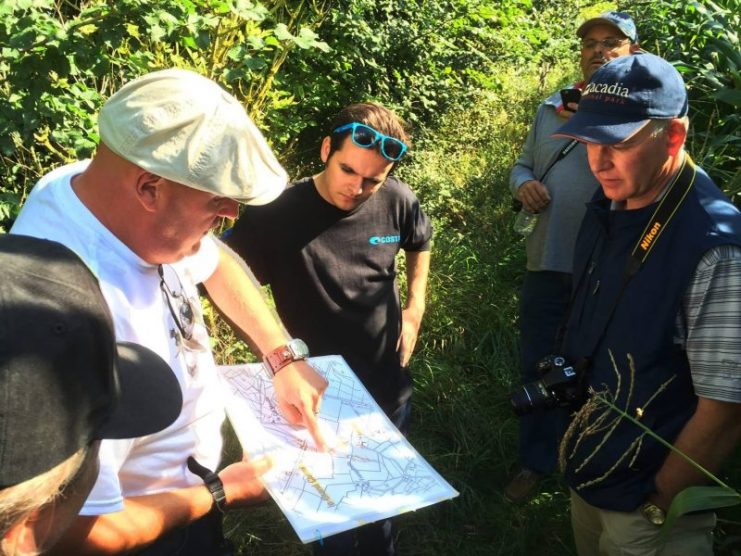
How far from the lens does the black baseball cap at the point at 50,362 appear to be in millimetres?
768

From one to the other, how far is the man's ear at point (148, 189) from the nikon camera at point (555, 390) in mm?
1274

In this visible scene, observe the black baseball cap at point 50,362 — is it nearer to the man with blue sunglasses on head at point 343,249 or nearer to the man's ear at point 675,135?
the man with blue sunglasses on head at point 343,249

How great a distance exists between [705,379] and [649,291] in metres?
Answer: 0.27

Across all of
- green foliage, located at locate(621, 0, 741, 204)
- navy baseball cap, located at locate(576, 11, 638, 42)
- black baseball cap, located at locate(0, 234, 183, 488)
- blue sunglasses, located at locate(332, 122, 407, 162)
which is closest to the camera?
black baseball cap, located at locate(0, 234, 183, 488)

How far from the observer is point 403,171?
19.8ft

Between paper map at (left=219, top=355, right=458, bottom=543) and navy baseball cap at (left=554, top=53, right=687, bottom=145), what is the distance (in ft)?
3.45

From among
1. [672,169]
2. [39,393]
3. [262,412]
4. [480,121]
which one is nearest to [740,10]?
[480,121]

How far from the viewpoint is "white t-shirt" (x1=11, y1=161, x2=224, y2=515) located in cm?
126

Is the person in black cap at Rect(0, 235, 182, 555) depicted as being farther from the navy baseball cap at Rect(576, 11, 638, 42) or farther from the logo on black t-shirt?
the navy baseball cap at Rect(576, 11, 638, 42)

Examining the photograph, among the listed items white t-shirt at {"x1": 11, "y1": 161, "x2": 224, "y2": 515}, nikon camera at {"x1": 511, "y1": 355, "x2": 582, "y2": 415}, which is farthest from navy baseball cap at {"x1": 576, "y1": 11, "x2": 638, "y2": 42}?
white t-shirt at {"x1": 11, "y1": 161, "x2": 224, "y2": 515}

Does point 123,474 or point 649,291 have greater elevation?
point 649,291

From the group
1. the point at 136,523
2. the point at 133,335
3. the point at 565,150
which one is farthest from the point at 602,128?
the point at 136,523

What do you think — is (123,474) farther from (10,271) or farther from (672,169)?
(672,169)

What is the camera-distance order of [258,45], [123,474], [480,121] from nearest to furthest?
[123,474] < [258,45] < [480,121]
